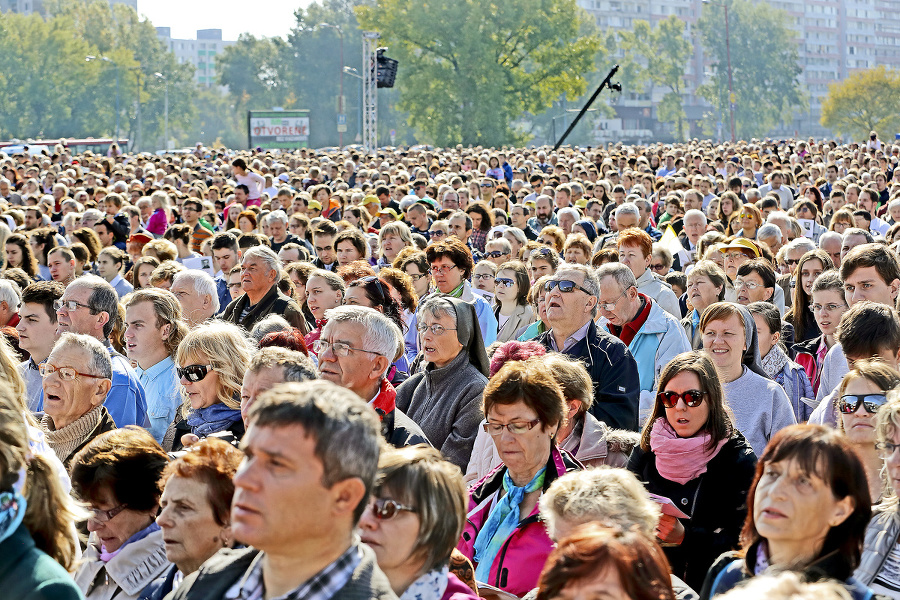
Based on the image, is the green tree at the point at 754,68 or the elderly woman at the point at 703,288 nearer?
the elderly woman at the point at 703,288

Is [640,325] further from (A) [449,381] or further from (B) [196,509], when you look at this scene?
(B) [196,509]

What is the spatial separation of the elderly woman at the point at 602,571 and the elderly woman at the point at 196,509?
105cm

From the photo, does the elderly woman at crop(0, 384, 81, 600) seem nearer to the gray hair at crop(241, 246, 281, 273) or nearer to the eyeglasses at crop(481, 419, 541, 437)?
the eyeglasses at crop(481, 419, 541, 437)

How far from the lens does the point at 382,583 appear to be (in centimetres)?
236

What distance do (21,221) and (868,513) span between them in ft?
38.3

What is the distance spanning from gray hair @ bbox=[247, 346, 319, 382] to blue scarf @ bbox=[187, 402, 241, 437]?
0.63m

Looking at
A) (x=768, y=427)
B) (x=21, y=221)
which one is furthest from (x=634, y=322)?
(x=21, y=221)

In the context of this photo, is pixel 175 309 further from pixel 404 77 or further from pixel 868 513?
pixel 404 77

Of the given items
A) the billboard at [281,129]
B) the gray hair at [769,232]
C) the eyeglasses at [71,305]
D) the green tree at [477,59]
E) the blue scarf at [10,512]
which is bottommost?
the blue scarf at [10,512]

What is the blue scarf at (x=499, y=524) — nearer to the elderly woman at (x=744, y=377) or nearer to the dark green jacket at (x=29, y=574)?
the elderly woman at (x=744, y=377)

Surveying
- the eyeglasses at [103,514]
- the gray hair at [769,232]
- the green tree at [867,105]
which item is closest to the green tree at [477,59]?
the green tree at [867,105]

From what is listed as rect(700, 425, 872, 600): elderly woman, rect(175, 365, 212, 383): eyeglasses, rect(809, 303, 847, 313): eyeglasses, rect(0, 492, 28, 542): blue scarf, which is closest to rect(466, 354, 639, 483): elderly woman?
rect(175, 365, 212, 383): eyeglasses

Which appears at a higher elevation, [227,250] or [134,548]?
[227,250]

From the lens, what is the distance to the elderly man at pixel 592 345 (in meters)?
5.67
